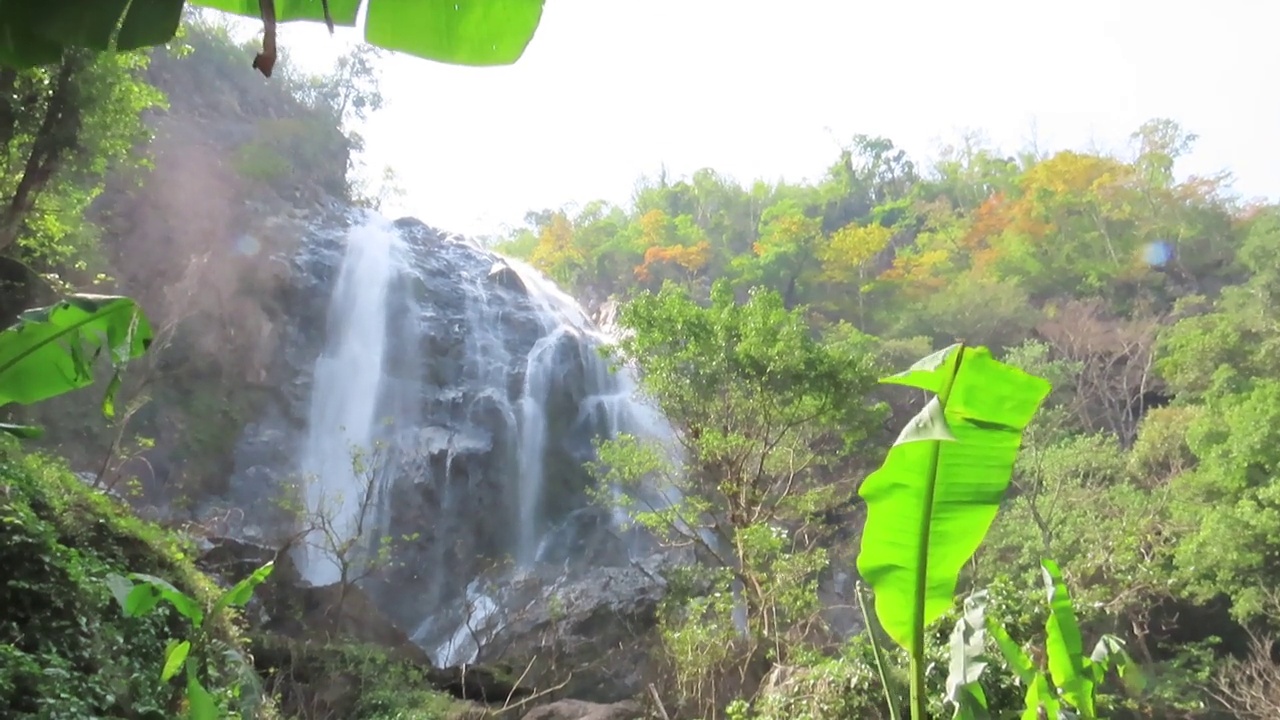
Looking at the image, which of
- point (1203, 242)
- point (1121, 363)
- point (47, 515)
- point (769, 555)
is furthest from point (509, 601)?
point (1203, 242)

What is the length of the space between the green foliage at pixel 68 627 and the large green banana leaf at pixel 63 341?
102 centimetres

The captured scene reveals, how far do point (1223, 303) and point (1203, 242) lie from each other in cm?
527

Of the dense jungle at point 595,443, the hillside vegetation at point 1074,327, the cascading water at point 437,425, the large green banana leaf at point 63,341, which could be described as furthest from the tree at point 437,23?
the cascading water at point 437,425

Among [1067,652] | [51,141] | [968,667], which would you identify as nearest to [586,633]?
[51,141]

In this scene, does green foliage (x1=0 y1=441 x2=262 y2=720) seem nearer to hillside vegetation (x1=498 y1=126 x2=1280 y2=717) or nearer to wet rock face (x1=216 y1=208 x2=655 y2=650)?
hillside vegetation (x1=498 y1=126 x2=1280 y2=717)

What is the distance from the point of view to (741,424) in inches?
307

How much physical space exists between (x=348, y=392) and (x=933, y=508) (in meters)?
14.9

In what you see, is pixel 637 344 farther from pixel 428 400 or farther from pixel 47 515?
pixel 428 400

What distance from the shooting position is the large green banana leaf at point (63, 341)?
1878 mm

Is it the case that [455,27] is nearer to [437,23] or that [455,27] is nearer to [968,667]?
[437,23]

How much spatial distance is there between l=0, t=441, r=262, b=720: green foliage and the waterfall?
9.19m

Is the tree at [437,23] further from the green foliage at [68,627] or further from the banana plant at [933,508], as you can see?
the green foliage at [68,627]

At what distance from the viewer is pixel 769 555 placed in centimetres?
755

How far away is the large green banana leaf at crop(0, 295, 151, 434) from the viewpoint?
1.88 metres
